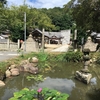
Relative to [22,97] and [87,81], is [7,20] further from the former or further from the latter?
[22,97]

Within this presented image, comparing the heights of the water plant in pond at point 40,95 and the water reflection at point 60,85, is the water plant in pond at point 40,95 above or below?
above

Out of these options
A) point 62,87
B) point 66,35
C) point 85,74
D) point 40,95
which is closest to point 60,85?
point 62,87

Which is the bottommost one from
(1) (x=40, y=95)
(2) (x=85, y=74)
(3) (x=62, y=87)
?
(3) (x=62, y=87)

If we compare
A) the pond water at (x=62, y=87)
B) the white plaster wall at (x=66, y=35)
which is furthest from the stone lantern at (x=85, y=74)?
the white plaster wall at (x=66, y=35)

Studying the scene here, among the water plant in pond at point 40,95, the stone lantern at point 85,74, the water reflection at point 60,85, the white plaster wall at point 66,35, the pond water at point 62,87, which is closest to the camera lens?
the water plant in pond at point 40,95

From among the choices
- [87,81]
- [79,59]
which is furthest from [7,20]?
[87,81]

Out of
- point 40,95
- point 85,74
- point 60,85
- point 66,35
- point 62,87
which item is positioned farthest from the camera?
point 66,35

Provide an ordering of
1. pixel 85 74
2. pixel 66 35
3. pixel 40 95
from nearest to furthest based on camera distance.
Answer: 1. pixel 40 95
2. pixel 85 74
3. pixel 66 35

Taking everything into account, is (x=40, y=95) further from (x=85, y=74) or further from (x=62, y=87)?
(x=85, y=74)

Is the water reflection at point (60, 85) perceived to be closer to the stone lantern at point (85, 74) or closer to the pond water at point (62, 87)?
the pond water at point (62, 87)

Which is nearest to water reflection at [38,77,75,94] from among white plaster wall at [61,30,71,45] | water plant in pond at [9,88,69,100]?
water plant in pond at [9,88,69,100]

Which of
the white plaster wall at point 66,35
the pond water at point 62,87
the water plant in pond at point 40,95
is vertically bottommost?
the pond water at point 62,87

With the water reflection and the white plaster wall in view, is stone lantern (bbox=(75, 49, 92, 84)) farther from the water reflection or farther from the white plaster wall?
the white plaster wall

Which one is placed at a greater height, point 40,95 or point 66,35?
point 66,35
